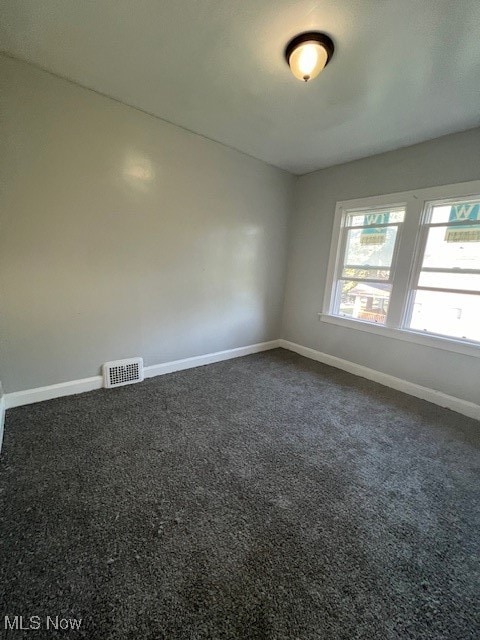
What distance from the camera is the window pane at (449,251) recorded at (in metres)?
2.44

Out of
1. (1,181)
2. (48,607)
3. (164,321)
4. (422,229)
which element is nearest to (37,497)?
(48,607)

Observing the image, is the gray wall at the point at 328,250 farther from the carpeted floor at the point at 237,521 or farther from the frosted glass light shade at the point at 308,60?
the frosted glass light shade at the point at 308,60

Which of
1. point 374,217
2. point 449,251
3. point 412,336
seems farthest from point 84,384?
point 449,251

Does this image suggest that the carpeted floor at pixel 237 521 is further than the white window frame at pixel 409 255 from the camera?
No

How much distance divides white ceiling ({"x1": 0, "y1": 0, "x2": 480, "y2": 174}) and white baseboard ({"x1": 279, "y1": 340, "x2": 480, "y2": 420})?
2506mm

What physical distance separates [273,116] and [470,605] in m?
3.33

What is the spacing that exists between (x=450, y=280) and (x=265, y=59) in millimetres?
2509

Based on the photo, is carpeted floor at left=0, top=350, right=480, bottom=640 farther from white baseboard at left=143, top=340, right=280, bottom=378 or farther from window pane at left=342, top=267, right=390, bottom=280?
window pane at left=342, top=267, right=390, bottom=280

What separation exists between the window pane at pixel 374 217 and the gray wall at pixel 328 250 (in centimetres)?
21

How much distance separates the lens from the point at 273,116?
2359mm

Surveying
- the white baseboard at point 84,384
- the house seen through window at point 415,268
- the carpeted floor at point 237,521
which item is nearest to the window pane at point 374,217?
the house seen through window at point 415,268

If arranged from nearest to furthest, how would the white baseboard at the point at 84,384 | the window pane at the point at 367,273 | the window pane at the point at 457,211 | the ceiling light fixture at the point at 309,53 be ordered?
the ceiling light fixture at the point at 309,53
the white baseboard at the point at 84,384
the window pane at the point at 457,211
the window pane at the point at 367,273

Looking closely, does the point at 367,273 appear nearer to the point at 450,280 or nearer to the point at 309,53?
the point at 450,280

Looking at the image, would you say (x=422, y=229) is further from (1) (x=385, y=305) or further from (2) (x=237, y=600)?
(2) (x=237, y=600)
